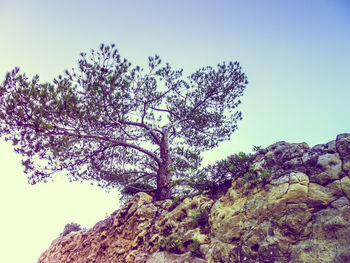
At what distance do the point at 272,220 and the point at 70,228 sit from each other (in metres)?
13.1

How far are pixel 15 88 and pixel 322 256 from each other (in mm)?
9534

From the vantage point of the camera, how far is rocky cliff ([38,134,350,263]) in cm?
403

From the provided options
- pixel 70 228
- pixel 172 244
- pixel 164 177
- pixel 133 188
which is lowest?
pixel 172 244

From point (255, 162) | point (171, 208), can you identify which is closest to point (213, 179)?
point (255, 162)

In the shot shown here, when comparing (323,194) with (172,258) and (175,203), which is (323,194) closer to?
(172,258)

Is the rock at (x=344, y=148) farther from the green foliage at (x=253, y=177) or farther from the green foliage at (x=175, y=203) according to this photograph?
the green foliage at (x=175, y=203)

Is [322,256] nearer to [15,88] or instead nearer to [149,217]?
[149,217]

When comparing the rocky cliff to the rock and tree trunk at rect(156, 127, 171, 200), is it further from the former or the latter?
tree trunk at rect(156, 127, 171, 200)

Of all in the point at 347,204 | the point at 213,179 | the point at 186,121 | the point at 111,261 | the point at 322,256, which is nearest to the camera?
the point at 322,256

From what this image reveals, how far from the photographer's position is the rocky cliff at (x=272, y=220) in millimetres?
4031

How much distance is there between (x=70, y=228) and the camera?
13.7 meters

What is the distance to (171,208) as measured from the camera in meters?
8.31

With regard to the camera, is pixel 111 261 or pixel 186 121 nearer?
pixel 111 261

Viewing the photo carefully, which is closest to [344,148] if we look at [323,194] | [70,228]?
[323,194]
